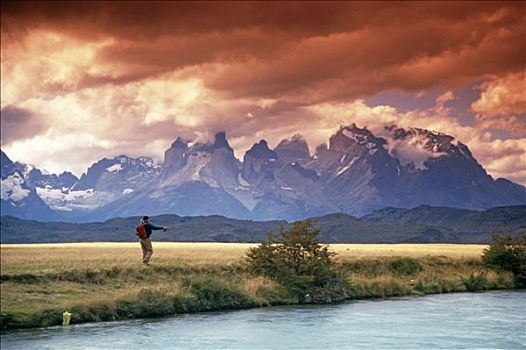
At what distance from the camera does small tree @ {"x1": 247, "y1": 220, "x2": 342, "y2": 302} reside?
49.8m

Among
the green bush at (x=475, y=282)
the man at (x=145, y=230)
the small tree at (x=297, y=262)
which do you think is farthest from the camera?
the green bush at (x=475, y=282)

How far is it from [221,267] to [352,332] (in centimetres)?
1954

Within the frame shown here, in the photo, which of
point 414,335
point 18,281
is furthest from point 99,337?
point 414,335

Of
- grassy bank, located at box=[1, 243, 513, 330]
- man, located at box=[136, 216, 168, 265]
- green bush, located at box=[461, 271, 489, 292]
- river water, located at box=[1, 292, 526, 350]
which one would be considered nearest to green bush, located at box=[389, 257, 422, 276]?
grassy bank, located at box=[1, 243, 513, 330]

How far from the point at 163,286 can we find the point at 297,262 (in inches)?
445

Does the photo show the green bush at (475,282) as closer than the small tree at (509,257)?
Yes

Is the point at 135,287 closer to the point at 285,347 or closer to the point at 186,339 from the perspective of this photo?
the point at 186,339

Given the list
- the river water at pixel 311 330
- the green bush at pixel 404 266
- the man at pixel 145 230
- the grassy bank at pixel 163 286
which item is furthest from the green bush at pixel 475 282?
the man at pixel 145 230

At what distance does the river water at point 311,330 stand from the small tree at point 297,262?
4.07 meters

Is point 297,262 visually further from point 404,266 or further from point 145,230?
point 145,230

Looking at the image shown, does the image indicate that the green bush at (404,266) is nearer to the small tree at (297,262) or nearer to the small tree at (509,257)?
the small tree at (509,257)

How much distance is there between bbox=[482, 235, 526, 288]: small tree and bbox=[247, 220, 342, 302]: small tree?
17.4m

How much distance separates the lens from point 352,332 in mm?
35406

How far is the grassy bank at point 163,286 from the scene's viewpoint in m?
38.7
